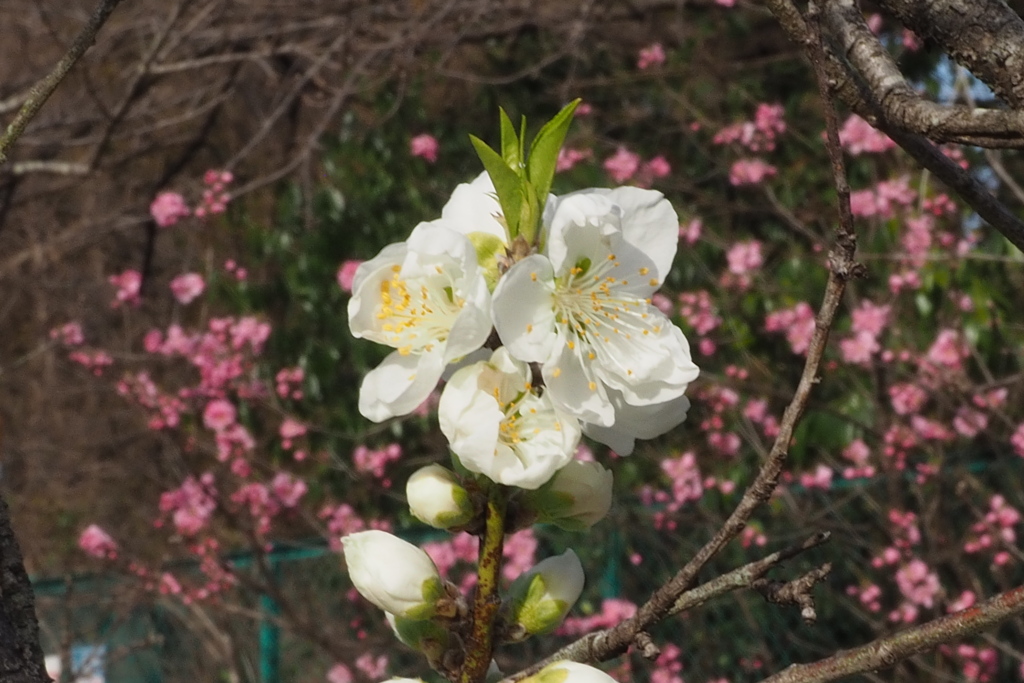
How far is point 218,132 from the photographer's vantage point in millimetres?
6633

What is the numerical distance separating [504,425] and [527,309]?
0.28 ft

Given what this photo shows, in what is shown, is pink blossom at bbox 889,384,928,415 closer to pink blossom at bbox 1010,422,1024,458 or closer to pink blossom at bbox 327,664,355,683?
pink blossom at bbox 1010,422,1024,458

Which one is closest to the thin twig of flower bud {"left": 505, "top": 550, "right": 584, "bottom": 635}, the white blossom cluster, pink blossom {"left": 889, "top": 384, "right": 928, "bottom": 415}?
the white blossom cluster

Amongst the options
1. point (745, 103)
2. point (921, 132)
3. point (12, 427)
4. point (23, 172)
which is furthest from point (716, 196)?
point (12, 427)

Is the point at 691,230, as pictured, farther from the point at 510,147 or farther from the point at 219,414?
the point at 510,147

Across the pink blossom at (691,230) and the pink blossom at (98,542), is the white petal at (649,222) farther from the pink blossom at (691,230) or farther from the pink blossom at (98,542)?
Answer: the pink blossom at (98,542)

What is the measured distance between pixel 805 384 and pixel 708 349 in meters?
3.47

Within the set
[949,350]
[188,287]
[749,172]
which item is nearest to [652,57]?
[749,172]

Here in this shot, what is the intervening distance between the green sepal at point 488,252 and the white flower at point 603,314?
1.7 inches

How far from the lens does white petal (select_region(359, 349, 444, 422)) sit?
0.90 meters

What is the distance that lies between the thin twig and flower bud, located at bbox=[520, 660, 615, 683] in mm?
633

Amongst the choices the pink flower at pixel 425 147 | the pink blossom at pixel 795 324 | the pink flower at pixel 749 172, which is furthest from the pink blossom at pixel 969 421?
the pink flower at pixel 425 147

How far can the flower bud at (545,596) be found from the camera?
88 cm

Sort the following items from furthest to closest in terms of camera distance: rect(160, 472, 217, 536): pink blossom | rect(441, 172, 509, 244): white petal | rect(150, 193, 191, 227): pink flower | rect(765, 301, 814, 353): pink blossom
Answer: rect(150, 193, 191, 227): pink flower → rect(160, 472, 217, 536): pink blossom → rect(765, 301, 814, 353): pink blossom → rect(441, 172, 509, 244): white petal
